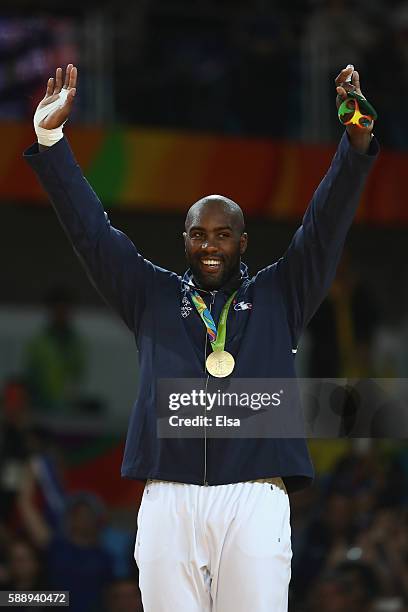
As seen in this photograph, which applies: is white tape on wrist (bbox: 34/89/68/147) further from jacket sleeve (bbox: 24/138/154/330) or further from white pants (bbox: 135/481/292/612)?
white pants (bbox: 135/481/292/612)

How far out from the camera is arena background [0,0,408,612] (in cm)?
759

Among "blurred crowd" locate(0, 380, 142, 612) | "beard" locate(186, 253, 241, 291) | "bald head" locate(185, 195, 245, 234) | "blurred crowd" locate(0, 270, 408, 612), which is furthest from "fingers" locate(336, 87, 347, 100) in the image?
"blurred crowd" locate(0, 380, 142, 612)

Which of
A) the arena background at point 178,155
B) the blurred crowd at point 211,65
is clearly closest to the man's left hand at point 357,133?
the arena background at point 178,155

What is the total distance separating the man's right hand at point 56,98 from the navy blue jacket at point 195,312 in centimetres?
7

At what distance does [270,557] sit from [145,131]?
18.2 ft

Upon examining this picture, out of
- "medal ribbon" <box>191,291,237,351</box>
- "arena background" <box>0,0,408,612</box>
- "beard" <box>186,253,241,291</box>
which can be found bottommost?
"medal ribbon" <box>191,291,237,351</box>

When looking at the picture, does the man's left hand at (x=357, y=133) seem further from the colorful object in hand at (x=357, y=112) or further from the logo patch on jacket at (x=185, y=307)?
the logo patch on jacket at (x=185, y=307)

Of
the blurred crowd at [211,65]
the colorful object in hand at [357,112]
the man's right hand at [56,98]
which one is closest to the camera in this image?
the colorful object in hand at [357,112]

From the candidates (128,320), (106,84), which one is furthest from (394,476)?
(128,320)

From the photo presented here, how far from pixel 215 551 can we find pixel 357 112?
1.26 metres

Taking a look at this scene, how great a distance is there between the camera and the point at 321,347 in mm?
8297

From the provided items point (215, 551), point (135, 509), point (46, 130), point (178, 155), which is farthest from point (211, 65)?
point (215, 551)

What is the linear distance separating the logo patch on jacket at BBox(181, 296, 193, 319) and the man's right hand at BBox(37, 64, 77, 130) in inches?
24.3

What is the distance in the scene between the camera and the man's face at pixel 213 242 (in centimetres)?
348
